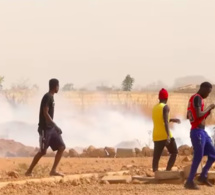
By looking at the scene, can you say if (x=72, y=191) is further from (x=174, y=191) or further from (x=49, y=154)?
(x=49, y=154)

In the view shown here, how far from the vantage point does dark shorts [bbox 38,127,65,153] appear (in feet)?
33.7

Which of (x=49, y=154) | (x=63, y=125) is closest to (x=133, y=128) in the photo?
(x=63, y=125)

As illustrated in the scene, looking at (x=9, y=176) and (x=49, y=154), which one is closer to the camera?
(x=9, y=176)

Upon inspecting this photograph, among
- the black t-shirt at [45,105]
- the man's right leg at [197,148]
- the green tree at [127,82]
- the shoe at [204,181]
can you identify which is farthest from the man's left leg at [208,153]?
the green tree at [127,82]

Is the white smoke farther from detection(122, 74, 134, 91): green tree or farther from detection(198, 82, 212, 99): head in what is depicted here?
detection(122, 74, 134, 91): green tree

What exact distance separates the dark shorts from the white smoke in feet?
57.9

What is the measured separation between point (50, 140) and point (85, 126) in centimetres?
2574

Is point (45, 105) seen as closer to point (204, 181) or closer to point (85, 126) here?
point (204, 181)

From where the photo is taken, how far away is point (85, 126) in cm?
3603

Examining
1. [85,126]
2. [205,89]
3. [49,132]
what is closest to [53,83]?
[49,132]

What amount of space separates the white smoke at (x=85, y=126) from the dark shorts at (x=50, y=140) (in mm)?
17661

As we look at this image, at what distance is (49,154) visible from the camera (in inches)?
788

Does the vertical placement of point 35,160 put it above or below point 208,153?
below

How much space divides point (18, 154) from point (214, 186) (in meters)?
14.8
